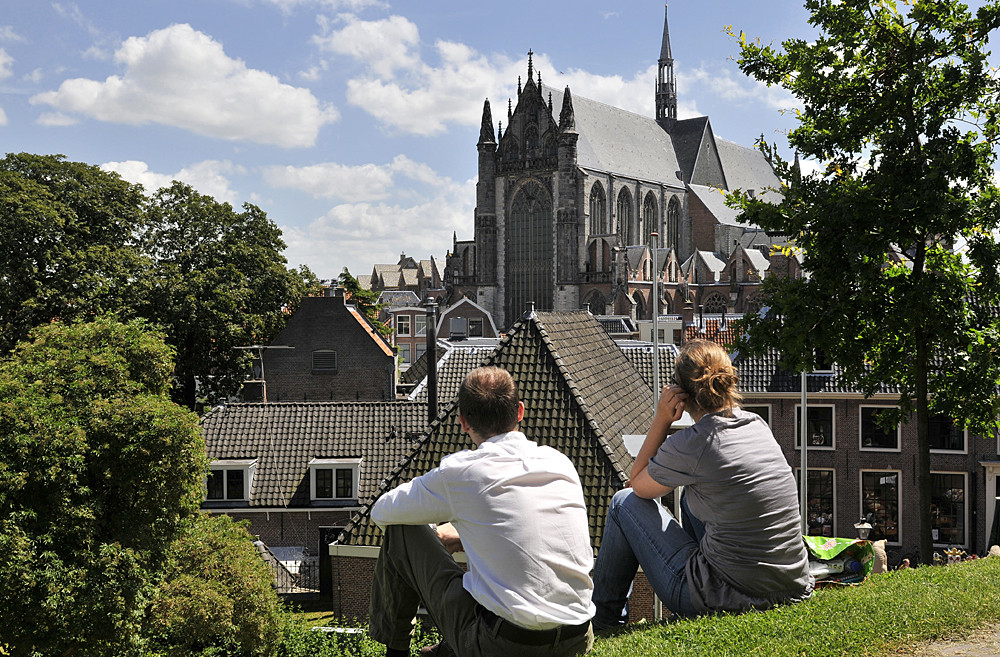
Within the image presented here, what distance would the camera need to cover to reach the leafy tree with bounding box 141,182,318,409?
3781 cm

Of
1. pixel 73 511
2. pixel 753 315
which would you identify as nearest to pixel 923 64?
pixel 753 315

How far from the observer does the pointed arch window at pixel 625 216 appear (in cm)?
9212

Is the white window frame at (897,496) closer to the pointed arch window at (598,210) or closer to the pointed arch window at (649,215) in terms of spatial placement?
the pointed arch window at (598,210)

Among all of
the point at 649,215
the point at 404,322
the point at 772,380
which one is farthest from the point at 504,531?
the point at 649,215

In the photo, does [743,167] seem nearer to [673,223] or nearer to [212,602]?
[673,223]

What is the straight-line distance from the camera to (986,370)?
386 inches


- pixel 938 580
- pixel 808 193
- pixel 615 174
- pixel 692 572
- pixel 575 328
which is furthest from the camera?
pixel 615 174

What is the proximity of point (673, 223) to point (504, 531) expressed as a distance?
98.3 meters

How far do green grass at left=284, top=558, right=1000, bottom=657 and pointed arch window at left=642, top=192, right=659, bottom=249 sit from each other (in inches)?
3564

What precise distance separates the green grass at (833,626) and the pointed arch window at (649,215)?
3564 inches

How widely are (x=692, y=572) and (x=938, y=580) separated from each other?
2753mm

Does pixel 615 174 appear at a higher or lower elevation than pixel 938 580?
higher

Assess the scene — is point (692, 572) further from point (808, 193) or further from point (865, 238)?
point (808, 193)

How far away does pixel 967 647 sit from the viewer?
4949 millimetres
